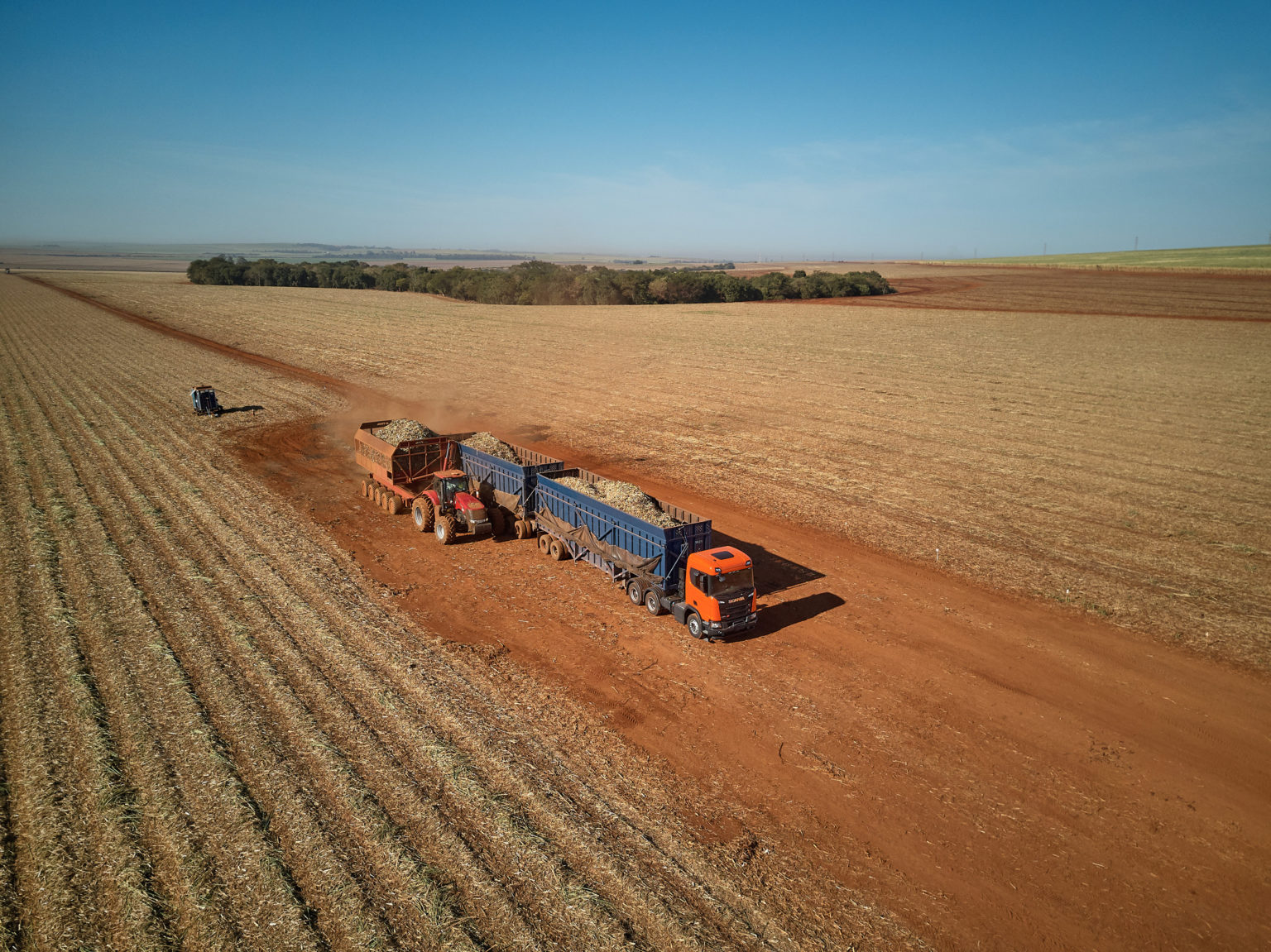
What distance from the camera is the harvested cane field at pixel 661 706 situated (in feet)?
28.2

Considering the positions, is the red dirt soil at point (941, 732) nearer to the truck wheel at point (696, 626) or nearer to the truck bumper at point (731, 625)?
the truck wheel at point (696, 626)

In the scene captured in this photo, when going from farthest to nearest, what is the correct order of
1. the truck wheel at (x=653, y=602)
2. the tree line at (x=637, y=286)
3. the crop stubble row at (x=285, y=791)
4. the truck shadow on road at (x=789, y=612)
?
the tree line at (x=637, y=286)
the truck wheel at (x=653, y=602)
the truck shadow on road at (x=789, y=612)
the crop stubble row at (x=285, y=791)

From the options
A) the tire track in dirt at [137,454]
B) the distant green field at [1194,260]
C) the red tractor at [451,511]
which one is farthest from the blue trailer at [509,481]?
the distant green field at [1194,260]

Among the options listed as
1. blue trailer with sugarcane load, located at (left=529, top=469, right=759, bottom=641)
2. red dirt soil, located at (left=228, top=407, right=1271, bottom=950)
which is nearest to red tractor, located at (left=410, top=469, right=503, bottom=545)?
red dirt soil, located at (left=228, top=407, right=1271, bottom=950)

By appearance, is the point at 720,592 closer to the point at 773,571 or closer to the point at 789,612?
the point at 789,612

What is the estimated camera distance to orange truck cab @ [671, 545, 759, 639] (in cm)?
1416

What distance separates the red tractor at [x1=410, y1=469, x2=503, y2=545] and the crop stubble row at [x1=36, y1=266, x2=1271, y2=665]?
25.2 feet

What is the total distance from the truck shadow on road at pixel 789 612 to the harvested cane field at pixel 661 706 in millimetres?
112

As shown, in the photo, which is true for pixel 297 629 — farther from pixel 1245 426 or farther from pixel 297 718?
pixel 1245 426

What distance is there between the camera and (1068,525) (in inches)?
814

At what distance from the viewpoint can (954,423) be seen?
106ft

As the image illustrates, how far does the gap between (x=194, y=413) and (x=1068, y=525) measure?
37.1 m

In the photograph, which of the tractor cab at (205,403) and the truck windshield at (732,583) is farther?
the tractor cab at (205,403)

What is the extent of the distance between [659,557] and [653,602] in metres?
1.13
